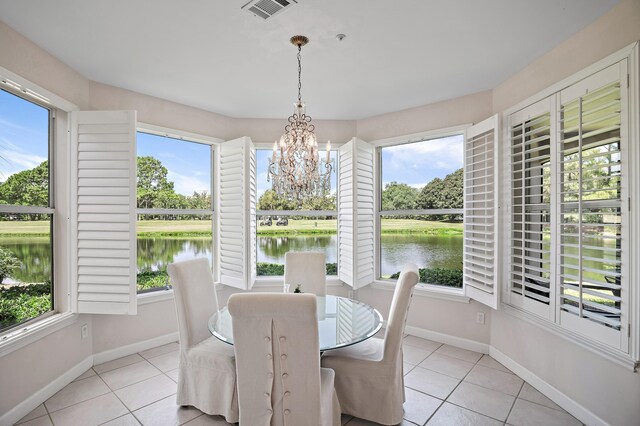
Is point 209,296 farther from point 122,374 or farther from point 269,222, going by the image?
point 269,222

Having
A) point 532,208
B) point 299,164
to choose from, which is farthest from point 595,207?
point 299,164

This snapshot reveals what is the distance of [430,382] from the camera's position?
2.76 meters

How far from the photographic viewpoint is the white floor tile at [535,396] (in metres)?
2.41

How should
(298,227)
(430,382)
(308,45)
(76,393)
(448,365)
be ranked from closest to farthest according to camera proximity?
(308,45)
(76,393)
(430,382)
(448,365)
(298,227)

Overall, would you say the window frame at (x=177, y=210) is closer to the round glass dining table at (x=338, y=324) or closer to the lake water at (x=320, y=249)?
the lake water at (x=320, y=249)

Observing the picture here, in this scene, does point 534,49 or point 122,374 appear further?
point 122,374

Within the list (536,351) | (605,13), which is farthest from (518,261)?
(605,13)

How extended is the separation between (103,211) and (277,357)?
2.35 meters

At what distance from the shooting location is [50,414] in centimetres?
229

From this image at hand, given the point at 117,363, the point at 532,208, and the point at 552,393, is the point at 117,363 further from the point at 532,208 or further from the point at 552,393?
the point at 532,208

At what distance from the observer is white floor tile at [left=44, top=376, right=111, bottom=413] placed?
2412 millimetres

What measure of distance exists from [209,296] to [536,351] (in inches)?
109

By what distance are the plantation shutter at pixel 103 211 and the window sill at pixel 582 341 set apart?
3462mm

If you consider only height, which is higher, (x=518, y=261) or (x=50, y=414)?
(x=518, y=261)
